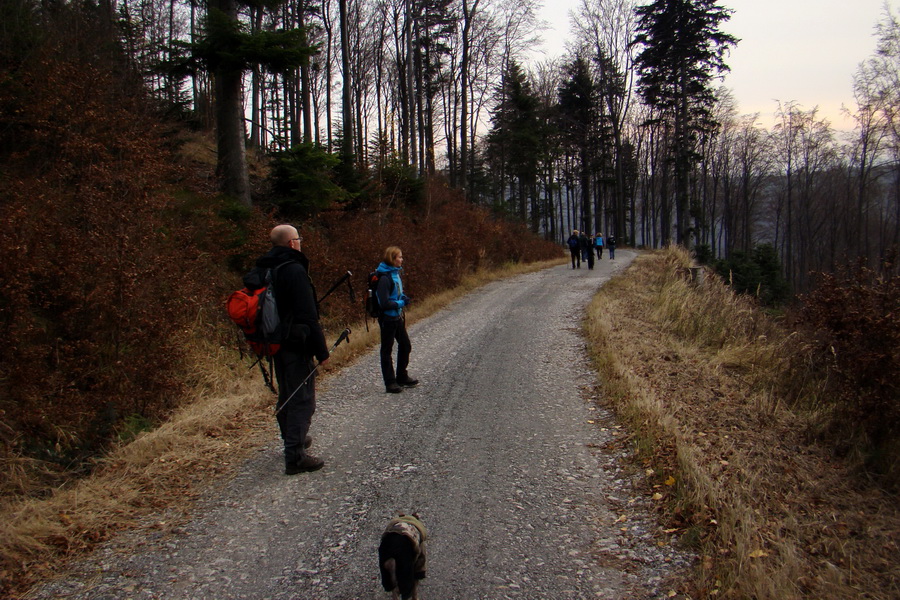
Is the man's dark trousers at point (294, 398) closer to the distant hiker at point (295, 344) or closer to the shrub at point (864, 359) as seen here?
the distant hiker at point (295, 344)

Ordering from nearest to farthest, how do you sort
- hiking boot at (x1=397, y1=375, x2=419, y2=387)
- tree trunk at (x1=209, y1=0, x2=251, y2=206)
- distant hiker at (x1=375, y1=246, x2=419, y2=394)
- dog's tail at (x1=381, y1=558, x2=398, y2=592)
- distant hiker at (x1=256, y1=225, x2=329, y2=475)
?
dog's tail at (x1=381, y1=558, x2=398, y2=592) → distant hiker at (x1=256, y1=225, x2=329, y2=475) → distant hiker at (x1=375, y1=246, x2=419, y2=394) → hiking boot at (x1=397, y1=375, x2=419, y2=387) → tree trunk at (x1=209, y1=0, x2=251, y2=206)

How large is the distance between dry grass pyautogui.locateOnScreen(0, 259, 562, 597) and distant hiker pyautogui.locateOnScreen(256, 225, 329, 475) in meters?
0.71

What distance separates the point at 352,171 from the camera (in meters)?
16.4

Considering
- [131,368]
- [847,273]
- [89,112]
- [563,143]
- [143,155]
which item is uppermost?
[563,143]

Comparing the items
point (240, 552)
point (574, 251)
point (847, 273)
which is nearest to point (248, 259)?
point (240, 552)

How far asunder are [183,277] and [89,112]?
333cm

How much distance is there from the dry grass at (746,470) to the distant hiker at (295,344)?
2.98 m

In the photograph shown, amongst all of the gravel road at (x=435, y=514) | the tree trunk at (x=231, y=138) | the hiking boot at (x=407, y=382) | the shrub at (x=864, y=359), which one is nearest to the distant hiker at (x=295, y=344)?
the gravel road at (x=435, y=514)

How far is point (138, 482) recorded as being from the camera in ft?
14.9

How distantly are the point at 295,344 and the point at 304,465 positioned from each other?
3.46 feet

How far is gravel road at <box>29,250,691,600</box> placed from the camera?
128 inches

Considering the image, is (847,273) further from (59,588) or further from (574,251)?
(574,251)

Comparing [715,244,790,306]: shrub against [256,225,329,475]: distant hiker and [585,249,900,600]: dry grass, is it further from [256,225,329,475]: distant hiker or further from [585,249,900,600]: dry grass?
[256,225,329,475]: distant hiker

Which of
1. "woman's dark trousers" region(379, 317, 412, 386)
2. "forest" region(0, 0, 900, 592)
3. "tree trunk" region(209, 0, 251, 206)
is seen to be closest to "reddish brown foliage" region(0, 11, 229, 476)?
"forest" region(0, 0, 900, 592)
